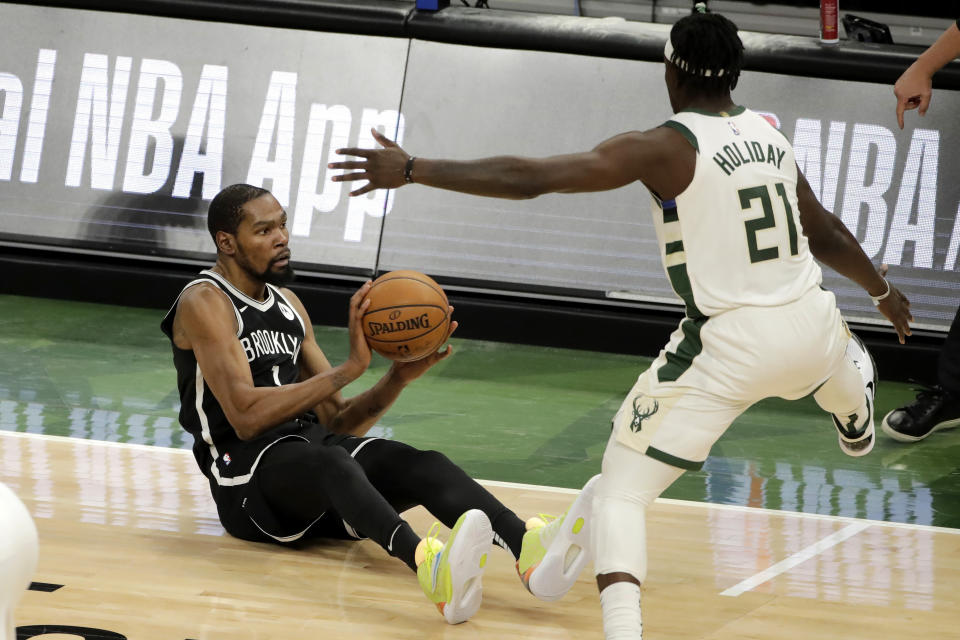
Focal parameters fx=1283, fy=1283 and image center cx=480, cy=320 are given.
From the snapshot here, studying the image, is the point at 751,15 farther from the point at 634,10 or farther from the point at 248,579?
the point at 248,579

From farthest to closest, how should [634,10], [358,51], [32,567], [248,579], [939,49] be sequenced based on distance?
[634,10] → [358,51] → [939,49] → [248,579] → [32,567]

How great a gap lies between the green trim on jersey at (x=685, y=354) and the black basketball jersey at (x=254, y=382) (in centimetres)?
140

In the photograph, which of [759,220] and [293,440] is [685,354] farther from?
[293,440]

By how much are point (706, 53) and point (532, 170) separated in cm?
61

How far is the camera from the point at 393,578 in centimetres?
414

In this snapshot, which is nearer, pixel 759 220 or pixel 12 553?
pixel 12 553

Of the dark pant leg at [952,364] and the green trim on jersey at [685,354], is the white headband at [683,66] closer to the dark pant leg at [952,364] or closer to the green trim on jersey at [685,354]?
the green trim on jersey at [685,354]

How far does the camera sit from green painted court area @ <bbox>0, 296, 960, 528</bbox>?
5551 mm

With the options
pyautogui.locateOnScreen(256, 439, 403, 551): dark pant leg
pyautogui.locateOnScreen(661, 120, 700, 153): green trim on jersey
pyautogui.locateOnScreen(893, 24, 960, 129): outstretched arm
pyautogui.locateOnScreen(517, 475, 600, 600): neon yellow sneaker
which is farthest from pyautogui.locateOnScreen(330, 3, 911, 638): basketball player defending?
pyautogui.locateOnScreen(893, 24, 960, 129): outstretched arm

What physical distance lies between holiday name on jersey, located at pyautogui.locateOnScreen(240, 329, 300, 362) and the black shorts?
26cm

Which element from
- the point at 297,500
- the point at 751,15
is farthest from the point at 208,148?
the point at 751,15

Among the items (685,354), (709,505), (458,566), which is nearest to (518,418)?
(709,505)

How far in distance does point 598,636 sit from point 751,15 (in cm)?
939

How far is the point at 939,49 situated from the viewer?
4.88 m
